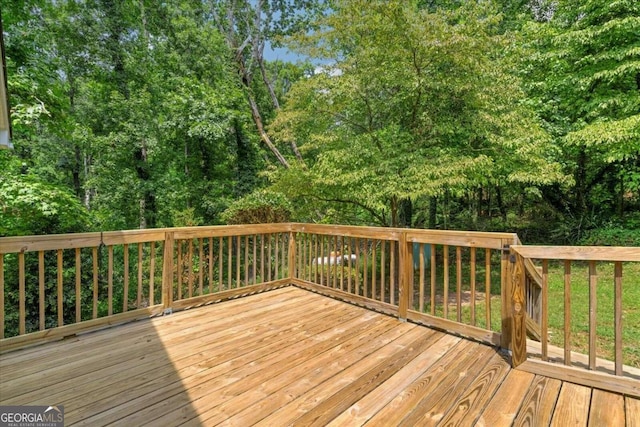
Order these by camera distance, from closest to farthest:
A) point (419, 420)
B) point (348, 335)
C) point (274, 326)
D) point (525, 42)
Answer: point (419, 420) < point (348, 335) < point (274, 326) < point (525, 42)

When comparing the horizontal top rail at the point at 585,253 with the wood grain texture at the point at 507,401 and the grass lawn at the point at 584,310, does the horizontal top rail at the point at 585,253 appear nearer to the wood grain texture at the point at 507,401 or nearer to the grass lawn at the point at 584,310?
the wood grain texture at the point at 507,401

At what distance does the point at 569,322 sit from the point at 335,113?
4857 millimetres

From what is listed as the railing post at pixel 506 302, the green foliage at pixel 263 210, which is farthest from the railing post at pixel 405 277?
the green foliage at pixel 263 210

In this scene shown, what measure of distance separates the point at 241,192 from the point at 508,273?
9896mm

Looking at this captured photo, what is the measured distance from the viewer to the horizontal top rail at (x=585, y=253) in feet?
6.37

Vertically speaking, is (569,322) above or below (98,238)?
below

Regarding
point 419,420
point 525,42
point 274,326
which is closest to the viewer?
point 419,420

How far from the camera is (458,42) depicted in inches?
183

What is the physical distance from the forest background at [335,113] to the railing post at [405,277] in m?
1.70

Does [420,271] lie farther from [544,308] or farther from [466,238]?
[544,308]

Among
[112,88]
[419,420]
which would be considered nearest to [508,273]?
[419,420]

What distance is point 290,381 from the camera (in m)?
2.16

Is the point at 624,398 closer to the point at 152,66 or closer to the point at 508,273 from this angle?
the point at 508,273

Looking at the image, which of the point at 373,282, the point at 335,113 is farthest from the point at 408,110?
the point at 373,282
